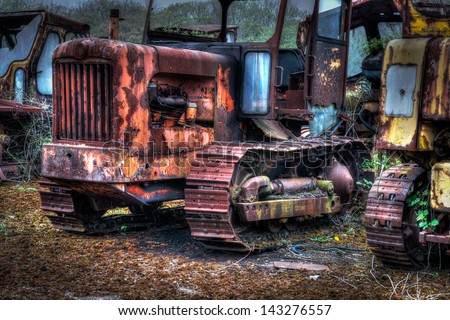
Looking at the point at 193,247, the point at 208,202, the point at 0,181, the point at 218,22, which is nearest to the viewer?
the point at 208,202

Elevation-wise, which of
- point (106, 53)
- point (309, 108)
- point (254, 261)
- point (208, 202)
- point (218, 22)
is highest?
point (218, 22)

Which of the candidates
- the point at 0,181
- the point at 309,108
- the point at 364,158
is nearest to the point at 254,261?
the point at 309,108

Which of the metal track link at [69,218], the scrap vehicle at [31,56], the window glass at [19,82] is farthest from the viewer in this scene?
the scrap vehicle at [31,56]

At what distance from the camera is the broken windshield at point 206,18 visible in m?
7.95

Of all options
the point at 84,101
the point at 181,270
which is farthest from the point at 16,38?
the point at 181,270

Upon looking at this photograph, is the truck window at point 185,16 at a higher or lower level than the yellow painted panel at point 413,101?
higher

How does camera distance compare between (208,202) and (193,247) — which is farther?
(193,247)

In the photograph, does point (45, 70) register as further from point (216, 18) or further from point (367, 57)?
point (367, 57)

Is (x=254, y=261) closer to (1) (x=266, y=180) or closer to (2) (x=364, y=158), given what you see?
(1) (x=266, y=180)

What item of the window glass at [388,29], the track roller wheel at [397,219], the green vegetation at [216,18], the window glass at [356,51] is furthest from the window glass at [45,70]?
the track roller wheel at [397,219]

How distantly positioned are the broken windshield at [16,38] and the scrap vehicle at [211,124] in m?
5.39

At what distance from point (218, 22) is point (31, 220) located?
3383 millimetres

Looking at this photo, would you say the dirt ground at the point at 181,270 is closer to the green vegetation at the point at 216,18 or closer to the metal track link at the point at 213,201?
the metal track link at the point at 213,201

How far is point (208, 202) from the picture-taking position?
6391 mm
